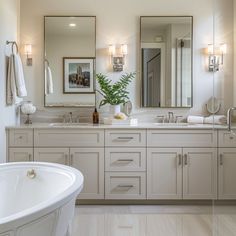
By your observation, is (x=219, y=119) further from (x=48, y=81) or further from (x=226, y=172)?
(x=48, y=81)

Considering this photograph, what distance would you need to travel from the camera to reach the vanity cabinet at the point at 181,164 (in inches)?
146

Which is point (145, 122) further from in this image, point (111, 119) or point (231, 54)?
point (231, 54)

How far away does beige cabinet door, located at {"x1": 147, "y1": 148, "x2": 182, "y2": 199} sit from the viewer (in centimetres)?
371

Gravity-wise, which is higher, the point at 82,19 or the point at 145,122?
the point at 82,19

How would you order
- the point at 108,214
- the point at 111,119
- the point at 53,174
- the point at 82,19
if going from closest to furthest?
the point at 53,174
the point at 108,214
the point at 111,119
the point at 82,19

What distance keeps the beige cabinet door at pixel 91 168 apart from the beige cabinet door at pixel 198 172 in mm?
898

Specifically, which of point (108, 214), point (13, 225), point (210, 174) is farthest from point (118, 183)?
point (13, 225)

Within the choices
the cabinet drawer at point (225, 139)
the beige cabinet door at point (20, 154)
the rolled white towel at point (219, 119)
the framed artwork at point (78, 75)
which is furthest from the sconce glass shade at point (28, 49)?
the cabinet drawer at point (225, 139)

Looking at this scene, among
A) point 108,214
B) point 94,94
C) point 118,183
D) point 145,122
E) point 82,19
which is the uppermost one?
point 82,19

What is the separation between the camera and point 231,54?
359 centimetres

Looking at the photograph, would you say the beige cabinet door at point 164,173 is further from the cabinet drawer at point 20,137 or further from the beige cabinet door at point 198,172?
the cabinet drawer at point 20,137

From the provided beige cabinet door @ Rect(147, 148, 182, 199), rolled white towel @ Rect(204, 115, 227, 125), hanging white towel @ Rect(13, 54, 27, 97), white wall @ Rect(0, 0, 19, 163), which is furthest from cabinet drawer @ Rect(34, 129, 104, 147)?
rolled white towel @ Rect(204, 115, 227, 125)

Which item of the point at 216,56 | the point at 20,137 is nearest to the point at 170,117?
the point at 216,56

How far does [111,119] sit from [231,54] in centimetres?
146
